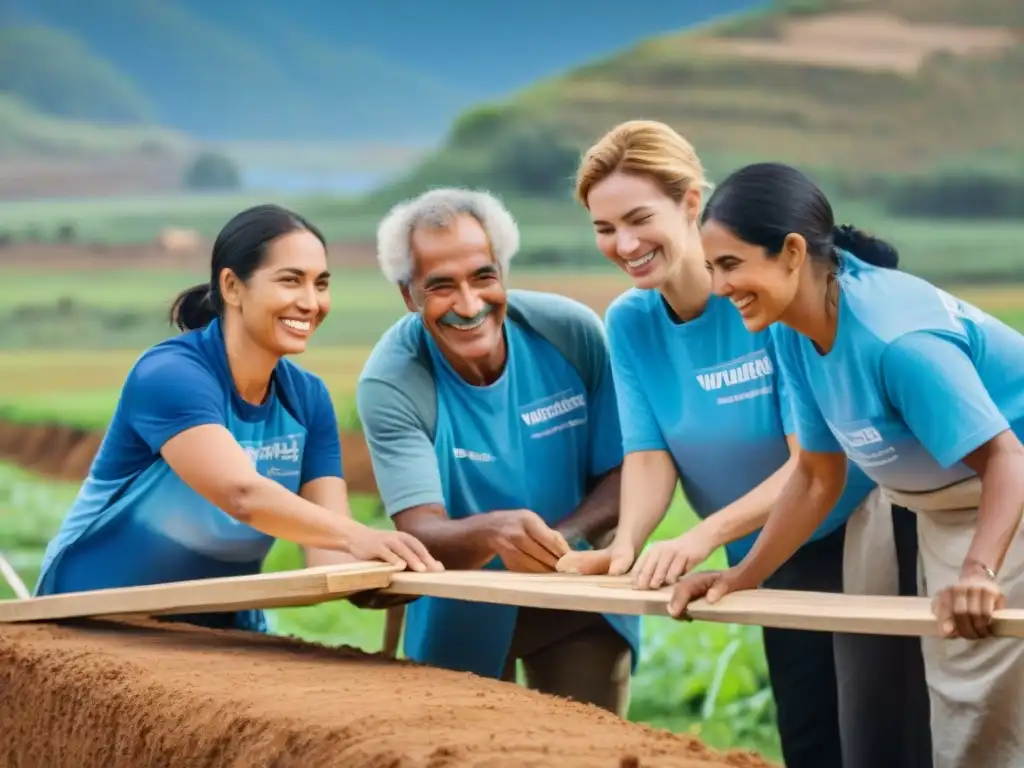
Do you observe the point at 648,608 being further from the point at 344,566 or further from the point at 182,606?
the point at 182,606

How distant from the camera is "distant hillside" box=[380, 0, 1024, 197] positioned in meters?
9.62

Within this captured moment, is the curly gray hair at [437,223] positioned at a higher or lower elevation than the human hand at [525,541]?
higher

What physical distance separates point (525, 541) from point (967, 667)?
1002mm

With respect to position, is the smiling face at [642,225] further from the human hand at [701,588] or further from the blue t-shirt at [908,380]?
the human hand at [701,588]

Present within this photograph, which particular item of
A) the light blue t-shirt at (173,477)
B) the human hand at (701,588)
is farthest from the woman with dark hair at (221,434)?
the human hand at (701,588)

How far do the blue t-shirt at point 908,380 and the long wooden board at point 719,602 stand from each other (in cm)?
25

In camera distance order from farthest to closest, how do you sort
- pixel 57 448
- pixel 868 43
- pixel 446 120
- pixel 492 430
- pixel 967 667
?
pixel 446 120 < pixel 868 43 < pixel 57 448 < pixel 492 430 < pixel 967 667

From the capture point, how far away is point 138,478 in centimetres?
348

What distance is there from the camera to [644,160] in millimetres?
3359

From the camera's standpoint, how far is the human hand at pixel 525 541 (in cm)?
343

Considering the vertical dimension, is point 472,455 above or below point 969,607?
above

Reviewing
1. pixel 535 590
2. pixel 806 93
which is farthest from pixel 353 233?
pixel 535 590

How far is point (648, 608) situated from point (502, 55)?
24.3 feet

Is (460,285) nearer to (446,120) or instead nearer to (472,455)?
(472,455)
